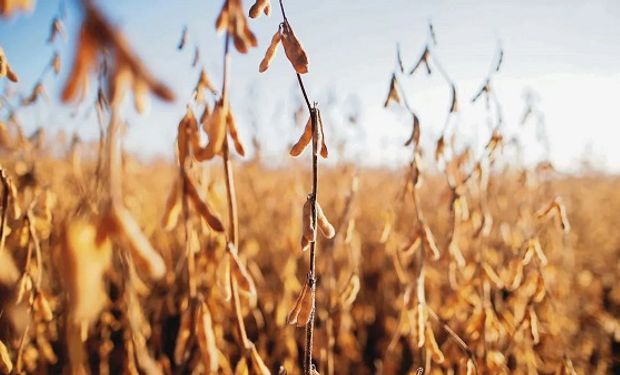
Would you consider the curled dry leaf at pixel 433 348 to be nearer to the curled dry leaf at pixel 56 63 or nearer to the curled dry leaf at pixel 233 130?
the curled dry leaf at pixel 233 130

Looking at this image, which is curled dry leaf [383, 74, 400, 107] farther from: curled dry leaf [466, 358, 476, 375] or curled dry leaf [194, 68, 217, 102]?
curled dry leaf [466, 358, 476, 375]

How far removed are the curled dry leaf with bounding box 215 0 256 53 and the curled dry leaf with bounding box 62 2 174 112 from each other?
398 millimetres

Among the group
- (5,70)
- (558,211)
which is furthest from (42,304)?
(558,211)

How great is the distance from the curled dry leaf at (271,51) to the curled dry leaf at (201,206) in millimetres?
286

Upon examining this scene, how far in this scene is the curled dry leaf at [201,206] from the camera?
597 mm

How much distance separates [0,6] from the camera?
475 millimetres

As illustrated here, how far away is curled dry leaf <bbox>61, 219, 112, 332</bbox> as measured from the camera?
0.36 meters

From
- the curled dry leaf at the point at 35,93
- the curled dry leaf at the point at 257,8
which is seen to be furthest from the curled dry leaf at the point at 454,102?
the curled dry leaf at the point at 35,93

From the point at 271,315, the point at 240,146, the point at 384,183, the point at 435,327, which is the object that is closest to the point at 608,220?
→ the point at 384,183

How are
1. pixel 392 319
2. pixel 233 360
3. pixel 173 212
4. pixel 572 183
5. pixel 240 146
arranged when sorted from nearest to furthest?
1. pixel 173 212
2. pixel 240 146
3. pixel 233 360
4. pixel 392 319
5. pixel 572 183

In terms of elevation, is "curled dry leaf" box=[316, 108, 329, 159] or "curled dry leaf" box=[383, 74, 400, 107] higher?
"curled dry leaf" box=[383, 74, 400, 107]

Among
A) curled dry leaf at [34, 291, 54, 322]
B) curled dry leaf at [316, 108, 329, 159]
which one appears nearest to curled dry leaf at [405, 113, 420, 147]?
curled dry leaf at [316, 108, 329, 159]

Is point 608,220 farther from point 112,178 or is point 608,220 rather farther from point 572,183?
point 112,178

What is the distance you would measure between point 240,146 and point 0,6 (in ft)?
1.29
